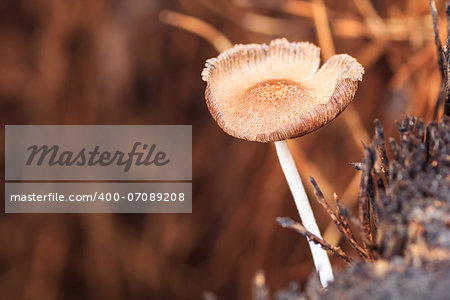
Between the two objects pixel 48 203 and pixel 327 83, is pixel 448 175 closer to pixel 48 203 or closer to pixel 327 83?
pixel 327 83

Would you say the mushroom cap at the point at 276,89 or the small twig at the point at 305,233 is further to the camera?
the mushroom cap at the point at 276,89

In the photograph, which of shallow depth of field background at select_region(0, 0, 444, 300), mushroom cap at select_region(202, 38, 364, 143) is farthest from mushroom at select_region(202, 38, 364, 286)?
shallow depth of field background at select_region(0, 0, 444, 300)

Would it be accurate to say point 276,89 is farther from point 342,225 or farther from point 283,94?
point 342,225

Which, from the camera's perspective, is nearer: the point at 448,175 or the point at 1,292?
the point at 448,175

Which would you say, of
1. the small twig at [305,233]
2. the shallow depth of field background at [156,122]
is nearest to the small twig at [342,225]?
the small twig at [305,233]

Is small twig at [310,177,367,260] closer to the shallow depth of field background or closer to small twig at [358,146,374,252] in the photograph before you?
small twig at [358,146,374,252]

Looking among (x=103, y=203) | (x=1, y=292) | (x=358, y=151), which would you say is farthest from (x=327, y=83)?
(x=1, y=292)

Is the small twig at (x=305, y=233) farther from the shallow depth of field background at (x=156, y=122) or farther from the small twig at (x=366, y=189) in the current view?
the shallow depth of field background at (x=156, y=122)
